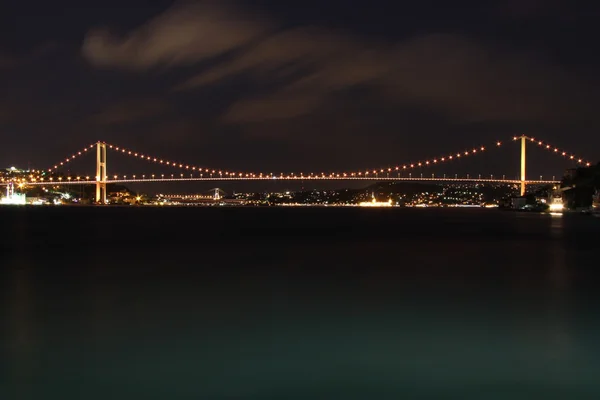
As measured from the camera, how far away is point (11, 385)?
4605mm

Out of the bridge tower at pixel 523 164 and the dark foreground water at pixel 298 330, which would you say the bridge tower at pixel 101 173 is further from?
the dark foreground water at pixel 298 330

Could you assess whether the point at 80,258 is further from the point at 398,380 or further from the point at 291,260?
the point at 398,380

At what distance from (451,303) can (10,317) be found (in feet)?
17.8

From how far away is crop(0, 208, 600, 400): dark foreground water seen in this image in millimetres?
4633

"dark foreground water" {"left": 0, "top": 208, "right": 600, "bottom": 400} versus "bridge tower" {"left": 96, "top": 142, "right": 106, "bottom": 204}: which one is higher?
"bridge tower" {"left": 96, "top": 142, "right": 106, "bottom": 204}

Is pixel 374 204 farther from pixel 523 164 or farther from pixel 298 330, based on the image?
pixel 298 330

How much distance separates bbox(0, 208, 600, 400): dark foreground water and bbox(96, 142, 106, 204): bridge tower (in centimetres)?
5575

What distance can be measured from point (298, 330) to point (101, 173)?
6754cm

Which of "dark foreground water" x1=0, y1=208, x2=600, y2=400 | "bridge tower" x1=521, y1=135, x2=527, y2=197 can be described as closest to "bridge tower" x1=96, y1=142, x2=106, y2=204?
"bridge tower" x1=521, y1=135, x2=527, y2=197

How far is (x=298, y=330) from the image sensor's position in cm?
657

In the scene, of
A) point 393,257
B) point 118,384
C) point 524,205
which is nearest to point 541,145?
point 524,205

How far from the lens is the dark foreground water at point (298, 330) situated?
15.2ft

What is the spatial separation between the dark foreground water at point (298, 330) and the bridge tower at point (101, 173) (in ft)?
183

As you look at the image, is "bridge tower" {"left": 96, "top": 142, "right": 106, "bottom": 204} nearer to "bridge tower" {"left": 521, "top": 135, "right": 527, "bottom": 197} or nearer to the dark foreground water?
"bridge tower" {"left": 521, "top": 135, "right": 527, "bottom": 197}
